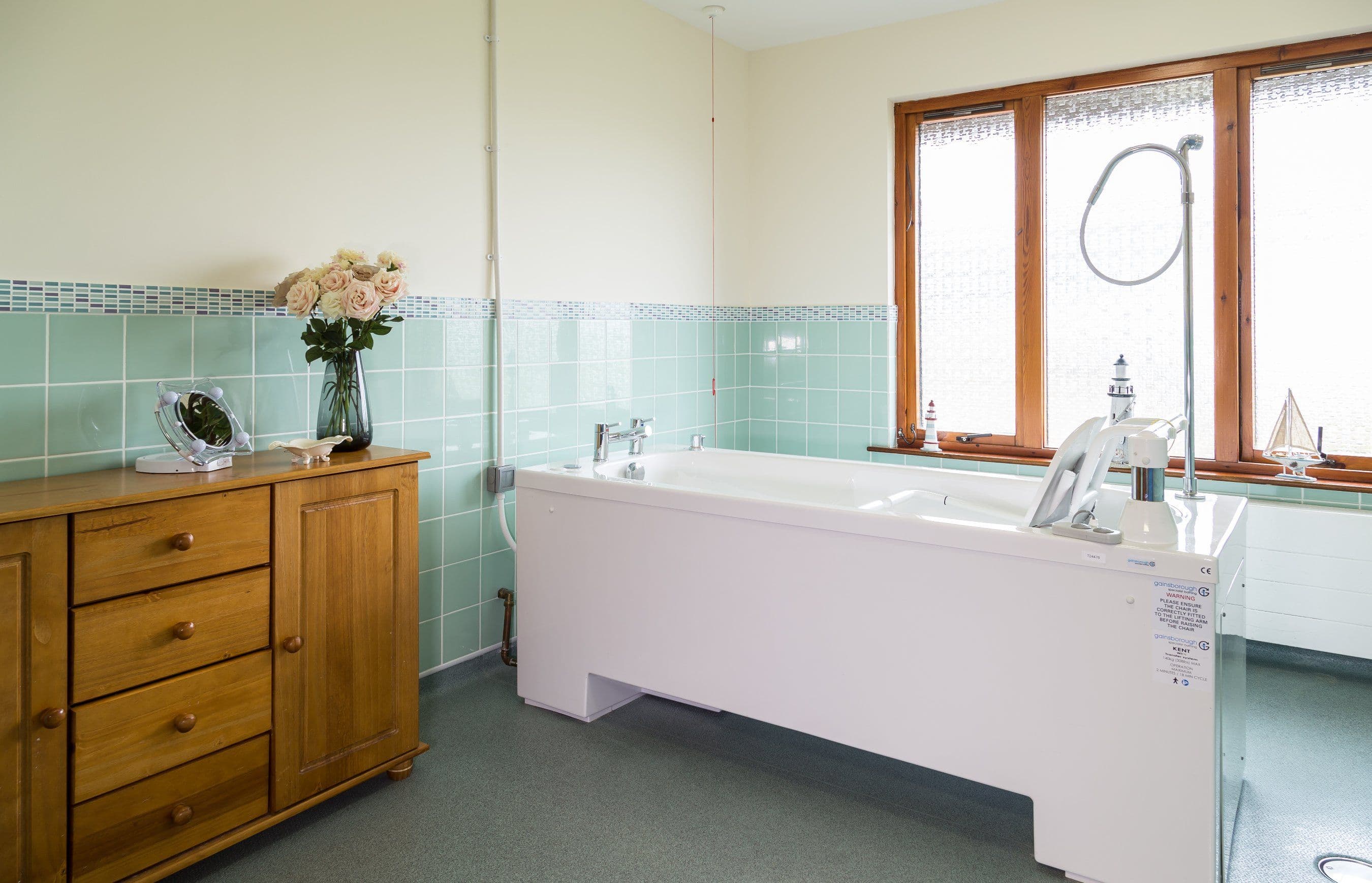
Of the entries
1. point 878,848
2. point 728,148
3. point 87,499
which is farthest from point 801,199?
point 87,499

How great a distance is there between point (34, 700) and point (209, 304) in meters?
1.09

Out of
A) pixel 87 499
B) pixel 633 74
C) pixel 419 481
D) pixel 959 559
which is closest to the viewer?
pixel 87 499

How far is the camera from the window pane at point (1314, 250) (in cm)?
327

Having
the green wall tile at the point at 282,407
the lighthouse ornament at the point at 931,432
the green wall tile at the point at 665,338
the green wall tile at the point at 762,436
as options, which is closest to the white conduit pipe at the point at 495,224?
the green wall tile at the point at 282,407

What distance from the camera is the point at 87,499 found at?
1767mm

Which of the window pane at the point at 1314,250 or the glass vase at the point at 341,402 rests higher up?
the window pane at the point at 1314,250

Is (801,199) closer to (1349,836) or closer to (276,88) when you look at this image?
(276,88)

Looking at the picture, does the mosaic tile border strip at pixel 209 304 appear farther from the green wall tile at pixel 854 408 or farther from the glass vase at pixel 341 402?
the green wall tile at pixel 854 408

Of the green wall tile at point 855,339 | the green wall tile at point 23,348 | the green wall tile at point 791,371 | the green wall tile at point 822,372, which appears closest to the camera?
the green wall tile at point 23,348

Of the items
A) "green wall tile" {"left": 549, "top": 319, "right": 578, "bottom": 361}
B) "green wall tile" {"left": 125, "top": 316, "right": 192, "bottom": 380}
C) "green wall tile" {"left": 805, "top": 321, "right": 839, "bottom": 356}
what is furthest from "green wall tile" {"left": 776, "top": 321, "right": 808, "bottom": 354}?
"green wall tile" {"left": 125, "top": 316, "right": 192, "bottom": 380}

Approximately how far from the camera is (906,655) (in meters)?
2.27

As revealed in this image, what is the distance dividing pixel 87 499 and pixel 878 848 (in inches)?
73.4

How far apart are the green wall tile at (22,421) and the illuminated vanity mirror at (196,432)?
0.68 ft

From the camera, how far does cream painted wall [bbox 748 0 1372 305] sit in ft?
11.3
